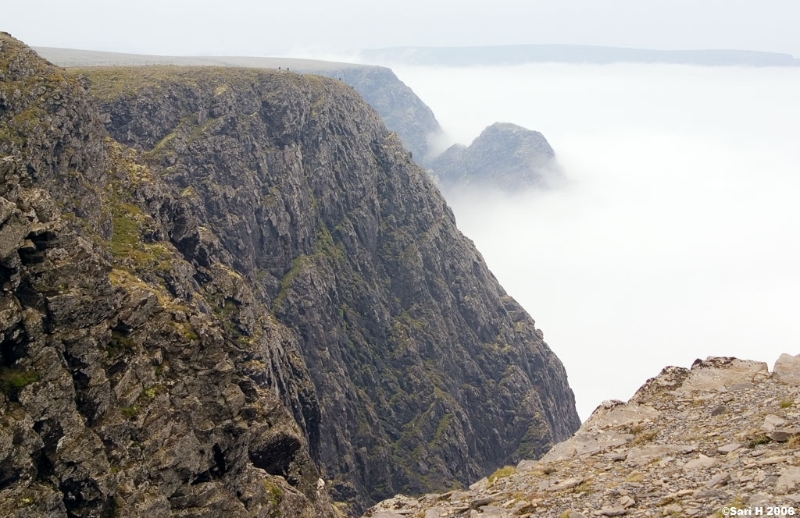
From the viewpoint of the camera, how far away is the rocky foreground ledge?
24.0m

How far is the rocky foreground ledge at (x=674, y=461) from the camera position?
24.0m

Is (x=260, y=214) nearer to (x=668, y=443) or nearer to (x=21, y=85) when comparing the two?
(x=21, y=85)

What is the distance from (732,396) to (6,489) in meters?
40.6

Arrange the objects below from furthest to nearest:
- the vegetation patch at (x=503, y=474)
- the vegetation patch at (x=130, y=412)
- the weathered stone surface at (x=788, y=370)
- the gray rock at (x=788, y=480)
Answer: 1. the vegetation patch at (x=130, y=412)
2. the weathered stone surface at (x=788, y=370)
3. the vegetation patch at (x=503, y=474)
4. the gray rock at (x=788, y=480)

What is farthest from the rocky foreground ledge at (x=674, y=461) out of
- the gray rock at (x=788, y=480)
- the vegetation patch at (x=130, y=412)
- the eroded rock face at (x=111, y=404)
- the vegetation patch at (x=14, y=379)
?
the vegetation patch at (x=14, y=379)

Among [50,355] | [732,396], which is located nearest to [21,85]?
[50,355]

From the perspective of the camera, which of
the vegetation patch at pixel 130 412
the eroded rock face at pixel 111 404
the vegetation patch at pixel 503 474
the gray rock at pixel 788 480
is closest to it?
the gray rock at pixel 788 480

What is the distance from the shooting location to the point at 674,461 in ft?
95.7

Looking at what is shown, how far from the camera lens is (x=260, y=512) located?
41.9m

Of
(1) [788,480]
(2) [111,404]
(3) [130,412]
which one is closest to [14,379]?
(2) [111,404]

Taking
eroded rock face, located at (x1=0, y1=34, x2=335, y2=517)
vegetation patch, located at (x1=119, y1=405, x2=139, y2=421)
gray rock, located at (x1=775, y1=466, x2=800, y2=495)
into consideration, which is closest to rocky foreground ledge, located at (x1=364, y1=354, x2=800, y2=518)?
gray rock, located at (x1=775, y1=466, x2=800, y2=495)

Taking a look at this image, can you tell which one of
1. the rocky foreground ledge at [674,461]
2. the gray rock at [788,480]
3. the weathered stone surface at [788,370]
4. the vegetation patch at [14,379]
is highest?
the weathered stone surface at [788,370]

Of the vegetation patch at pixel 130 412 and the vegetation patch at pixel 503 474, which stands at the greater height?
the vegetation patch at pixel 503 474

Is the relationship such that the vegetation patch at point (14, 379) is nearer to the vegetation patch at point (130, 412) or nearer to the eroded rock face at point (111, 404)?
the eroded rock face at point (111, 404)
